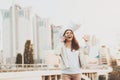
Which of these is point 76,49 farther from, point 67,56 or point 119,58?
point 119,58

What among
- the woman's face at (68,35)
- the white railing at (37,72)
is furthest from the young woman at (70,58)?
the white railing at (37,72)

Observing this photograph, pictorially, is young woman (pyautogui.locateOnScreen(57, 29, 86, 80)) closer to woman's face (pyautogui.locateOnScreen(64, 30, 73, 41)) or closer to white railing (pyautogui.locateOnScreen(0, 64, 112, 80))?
woman's face (pyautogui.locateOnScreen(64, 30, 73, 41))

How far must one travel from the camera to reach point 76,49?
276cm

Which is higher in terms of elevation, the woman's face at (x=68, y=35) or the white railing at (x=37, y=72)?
the woman's face at (x=68, y=35)

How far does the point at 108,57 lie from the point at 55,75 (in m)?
0.68

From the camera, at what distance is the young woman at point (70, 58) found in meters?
2.68

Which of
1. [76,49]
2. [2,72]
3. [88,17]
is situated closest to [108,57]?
[88,17]

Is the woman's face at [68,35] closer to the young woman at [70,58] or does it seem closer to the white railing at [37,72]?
the young woman at [70,58]

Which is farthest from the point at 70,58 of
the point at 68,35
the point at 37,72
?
the point at 37,72

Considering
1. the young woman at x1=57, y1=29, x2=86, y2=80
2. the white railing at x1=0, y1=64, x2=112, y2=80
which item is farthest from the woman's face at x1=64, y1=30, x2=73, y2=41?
the white railing at x1=0, y1=64, x2=112, y2=80

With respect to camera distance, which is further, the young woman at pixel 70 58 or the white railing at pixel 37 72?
the white railing at pixel 37 72

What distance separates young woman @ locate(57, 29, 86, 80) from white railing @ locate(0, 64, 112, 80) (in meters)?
0.43

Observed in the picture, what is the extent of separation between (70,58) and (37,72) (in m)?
0.74

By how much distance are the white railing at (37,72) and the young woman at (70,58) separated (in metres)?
0.43
